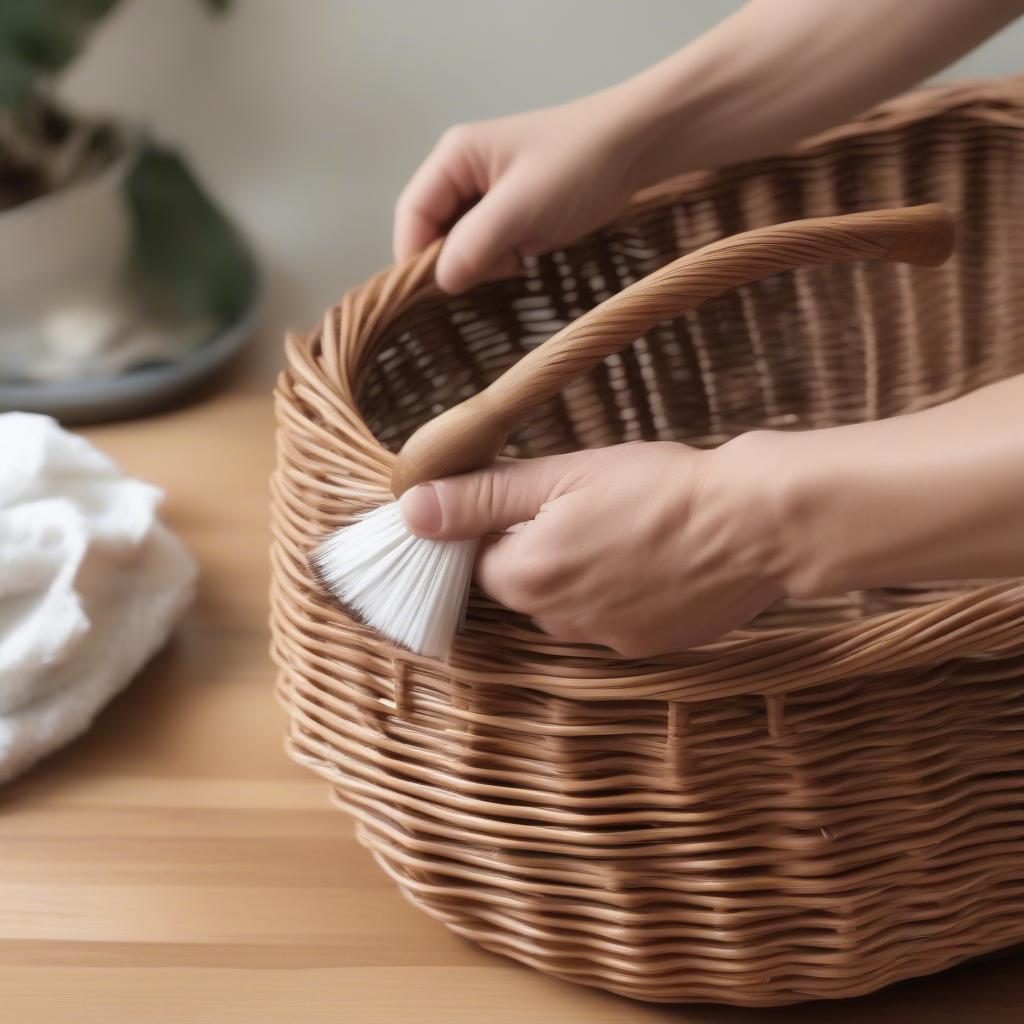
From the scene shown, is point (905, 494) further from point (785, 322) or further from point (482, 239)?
point (785, 322)

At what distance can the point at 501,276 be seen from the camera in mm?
618

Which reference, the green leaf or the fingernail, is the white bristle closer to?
the fingernail

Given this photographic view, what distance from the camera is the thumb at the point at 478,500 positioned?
375 millimetres

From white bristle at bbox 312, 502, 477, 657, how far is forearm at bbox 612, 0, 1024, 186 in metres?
0.28

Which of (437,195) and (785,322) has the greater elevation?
(437,195)

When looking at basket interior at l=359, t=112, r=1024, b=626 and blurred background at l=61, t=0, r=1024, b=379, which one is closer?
basket interior at l=359, t=112, r=1024, b=626

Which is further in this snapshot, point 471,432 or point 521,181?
point 521,181

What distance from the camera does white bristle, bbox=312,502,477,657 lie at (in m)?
0.38

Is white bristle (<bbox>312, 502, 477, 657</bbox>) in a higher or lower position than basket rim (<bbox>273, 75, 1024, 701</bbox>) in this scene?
higher

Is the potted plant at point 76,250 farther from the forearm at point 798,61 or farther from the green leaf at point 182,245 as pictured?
the forearm at point 798,61

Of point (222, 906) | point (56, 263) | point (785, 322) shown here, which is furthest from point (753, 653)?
point (56, 263)

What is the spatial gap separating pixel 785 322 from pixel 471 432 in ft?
1.29

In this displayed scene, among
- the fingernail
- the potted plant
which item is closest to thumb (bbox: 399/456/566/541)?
the fingernail

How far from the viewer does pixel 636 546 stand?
1.17ft
